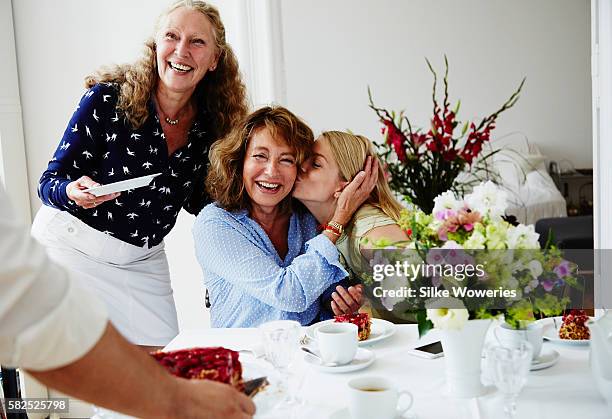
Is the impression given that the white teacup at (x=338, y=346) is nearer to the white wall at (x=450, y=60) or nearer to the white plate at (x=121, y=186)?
the white plate at (x=121, y=186)

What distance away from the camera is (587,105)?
6.29 metres

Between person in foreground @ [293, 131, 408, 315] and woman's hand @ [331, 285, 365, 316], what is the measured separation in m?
0.13

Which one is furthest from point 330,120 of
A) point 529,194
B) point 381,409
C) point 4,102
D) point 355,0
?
point 381,409

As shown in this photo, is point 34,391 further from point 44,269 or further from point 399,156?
point 44,269

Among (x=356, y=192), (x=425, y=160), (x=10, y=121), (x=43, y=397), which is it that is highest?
(x=10, y=121)

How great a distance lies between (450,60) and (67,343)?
18.9 ft

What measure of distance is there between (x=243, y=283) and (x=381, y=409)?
83 cm

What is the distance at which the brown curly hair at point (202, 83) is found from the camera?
2.24 m

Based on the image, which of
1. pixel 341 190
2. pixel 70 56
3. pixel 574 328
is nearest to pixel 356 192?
pixel 341 190

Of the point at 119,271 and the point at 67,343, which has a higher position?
the point at 67,343

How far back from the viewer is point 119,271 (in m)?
2.39

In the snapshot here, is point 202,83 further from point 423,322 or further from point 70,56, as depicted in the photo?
point 423,322

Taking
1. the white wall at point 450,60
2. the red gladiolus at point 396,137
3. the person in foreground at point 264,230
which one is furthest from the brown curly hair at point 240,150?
the white wall at point 450,60

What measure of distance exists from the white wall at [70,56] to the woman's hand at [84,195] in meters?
1.06
